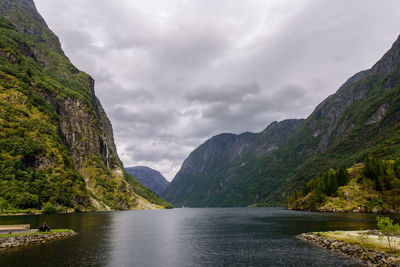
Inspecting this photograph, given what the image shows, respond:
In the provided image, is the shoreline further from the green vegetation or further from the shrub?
the green vegetation

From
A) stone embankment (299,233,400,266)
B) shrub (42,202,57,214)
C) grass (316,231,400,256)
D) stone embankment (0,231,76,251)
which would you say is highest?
shrub (42,202,57,214)

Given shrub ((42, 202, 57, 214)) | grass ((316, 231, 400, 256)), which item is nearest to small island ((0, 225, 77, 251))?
grass ((316, 231, 400, 256))

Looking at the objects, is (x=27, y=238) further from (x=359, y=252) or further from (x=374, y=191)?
(x=374, y=191)

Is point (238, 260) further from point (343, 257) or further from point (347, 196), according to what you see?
point (347, 196)

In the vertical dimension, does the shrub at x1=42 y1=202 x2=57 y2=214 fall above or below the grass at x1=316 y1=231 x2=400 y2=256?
above

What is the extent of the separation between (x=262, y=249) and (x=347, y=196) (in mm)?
161286

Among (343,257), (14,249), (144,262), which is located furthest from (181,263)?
(14,249)

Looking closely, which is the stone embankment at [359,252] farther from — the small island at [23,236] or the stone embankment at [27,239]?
the small island at [23,236]

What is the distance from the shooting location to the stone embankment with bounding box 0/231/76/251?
63412 millimetres

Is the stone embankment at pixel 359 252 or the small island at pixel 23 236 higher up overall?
the small island at pixel 23 236

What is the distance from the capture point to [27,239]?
6894 centimetres

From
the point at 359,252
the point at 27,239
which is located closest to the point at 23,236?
the point at 27,239

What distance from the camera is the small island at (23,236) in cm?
6425

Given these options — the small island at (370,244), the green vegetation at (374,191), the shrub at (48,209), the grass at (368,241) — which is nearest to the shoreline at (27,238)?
the small island at (370,244)
